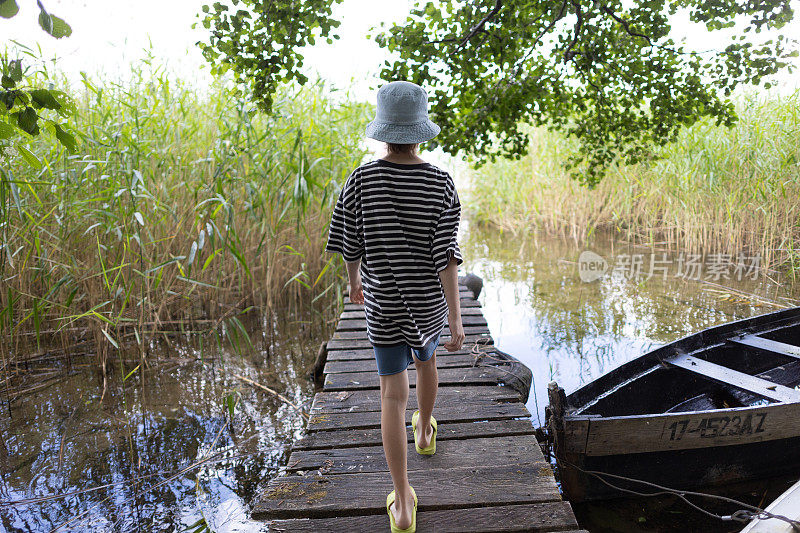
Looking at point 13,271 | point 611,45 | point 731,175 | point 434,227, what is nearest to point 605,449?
point 434,227

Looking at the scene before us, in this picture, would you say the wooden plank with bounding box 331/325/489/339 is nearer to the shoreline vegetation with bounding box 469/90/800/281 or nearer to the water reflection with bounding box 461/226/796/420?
the water reflection with bounding box 461/226/796/420

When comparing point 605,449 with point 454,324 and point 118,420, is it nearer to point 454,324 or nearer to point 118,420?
point 454,324

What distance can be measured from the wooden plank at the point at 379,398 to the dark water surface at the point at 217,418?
55cm

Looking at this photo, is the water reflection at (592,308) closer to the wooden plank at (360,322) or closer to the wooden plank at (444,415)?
the wooden plank at (360,322)

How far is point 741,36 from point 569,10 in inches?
40.6

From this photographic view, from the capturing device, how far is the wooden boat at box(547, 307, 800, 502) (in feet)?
8.38

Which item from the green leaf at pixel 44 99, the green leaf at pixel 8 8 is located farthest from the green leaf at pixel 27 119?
the green leaf at pixel 8 8

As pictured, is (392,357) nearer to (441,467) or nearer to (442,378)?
(441,467)

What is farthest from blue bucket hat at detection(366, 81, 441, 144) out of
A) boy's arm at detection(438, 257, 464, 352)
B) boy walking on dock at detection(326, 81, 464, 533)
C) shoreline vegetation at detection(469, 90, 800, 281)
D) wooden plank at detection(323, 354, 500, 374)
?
shoreline vegetation at detection(469, 90, 800, 281)

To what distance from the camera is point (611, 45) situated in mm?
3830

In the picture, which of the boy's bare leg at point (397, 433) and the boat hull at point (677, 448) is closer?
the boy's bare leg at point (397, 433)

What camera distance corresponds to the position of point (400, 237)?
1.75 meters

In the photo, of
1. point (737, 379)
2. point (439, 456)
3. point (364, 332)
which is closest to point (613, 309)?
point (737, 379)

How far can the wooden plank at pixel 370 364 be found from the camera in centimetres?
326
